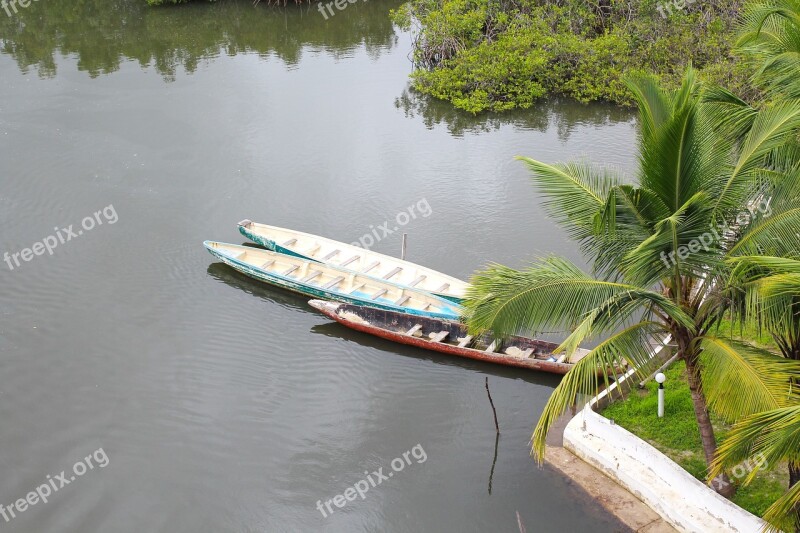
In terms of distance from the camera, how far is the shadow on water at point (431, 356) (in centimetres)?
1537

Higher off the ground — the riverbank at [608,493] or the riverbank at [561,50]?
the riverbank at [561,50]

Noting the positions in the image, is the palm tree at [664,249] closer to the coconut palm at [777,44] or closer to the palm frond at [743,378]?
the palm frond at [743,378]

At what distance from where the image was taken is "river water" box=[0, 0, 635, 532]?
13.3 meters

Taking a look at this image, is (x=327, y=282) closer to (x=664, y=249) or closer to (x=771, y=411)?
(x=664, y=249)

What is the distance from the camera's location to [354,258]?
18.4 meters

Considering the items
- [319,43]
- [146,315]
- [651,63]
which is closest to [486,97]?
[651,63]

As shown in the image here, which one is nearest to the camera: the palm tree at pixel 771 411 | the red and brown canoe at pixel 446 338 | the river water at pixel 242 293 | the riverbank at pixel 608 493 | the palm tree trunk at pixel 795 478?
the palm tree at pixel 771 411

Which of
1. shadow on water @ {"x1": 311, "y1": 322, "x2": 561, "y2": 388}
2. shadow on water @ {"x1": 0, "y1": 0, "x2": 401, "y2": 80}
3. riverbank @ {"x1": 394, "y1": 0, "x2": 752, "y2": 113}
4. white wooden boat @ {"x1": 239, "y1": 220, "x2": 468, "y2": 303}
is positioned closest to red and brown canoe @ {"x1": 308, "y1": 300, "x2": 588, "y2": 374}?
shadow on water @ {"x1": 311, "y1": 322, "x2": 561, "y2": 388}

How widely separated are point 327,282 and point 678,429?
826 cm

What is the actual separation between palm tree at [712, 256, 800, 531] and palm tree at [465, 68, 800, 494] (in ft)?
1.09

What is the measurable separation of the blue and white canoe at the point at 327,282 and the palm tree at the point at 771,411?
294 inches

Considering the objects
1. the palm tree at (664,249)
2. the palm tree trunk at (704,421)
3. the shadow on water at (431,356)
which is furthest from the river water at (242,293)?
the palm tree at (664,249)

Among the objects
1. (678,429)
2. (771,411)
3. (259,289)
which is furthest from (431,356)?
(771,411)

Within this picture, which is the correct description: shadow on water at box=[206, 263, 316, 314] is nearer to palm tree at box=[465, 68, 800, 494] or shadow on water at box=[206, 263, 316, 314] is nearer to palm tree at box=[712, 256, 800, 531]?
palm tree at box=[465, 68, 800, 494]
